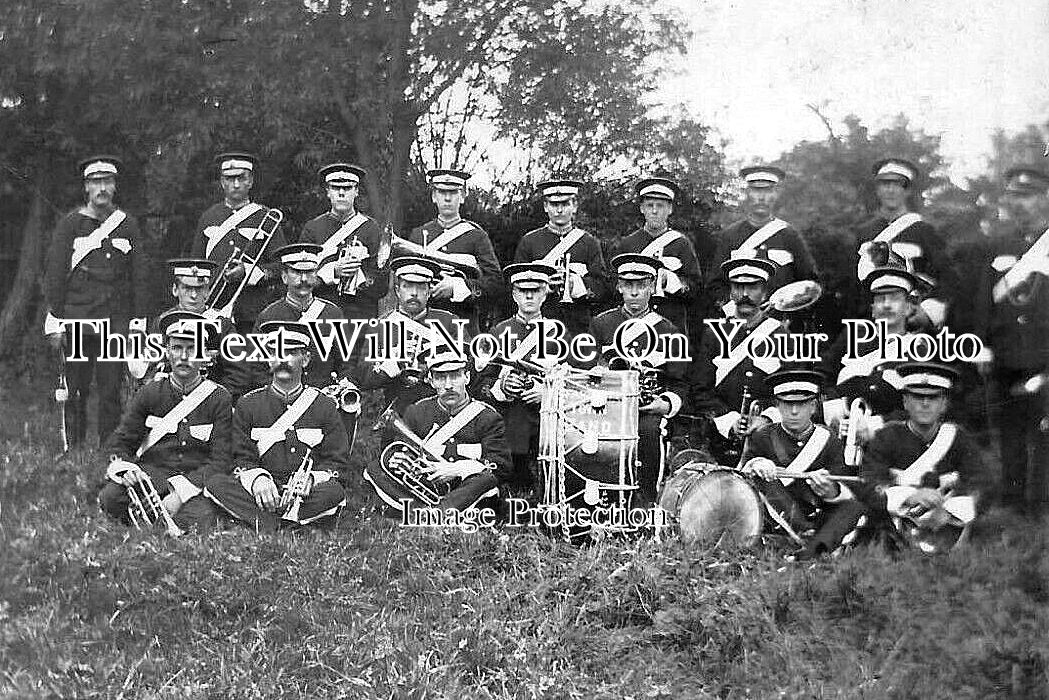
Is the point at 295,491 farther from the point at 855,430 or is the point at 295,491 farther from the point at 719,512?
the point at 855,430

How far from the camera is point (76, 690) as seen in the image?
4547 mm

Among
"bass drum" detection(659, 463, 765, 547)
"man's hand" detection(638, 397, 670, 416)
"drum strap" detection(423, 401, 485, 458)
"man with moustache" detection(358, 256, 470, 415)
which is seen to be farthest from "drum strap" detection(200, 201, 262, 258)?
"bass drum" detection(659, 463, 765, 547)

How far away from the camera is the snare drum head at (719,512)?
5.20 m

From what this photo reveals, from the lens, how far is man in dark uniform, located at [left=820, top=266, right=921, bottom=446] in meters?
5.29

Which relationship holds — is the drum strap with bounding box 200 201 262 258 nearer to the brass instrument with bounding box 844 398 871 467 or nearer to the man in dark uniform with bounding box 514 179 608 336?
the man in dark uniform with bounding box 514 179 608 336

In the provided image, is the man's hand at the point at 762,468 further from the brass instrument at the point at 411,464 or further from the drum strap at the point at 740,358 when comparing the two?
the brass instrument at the point at 411,464

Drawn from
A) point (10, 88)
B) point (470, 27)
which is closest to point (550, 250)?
point (470, 27)

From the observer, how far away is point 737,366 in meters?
5.35

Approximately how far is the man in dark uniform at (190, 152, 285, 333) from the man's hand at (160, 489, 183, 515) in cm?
94

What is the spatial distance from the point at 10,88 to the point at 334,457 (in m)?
2.59

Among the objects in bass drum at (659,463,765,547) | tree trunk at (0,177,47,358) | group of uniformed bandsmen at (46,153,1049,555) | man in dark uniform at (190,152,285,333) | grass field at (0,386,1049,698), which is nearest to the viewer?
grass field at (0,386,1049,698)

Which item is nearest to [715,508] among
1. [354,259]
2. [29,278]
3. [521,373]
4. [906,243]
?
[521,373]

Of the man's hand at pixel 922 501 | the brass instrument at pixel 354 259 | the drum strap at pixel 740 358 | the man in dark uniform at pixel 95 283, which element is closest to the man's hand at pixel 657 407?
the drum strap at pixel 740 358

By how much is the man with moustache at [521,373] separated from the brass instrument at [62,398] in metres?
2.19
